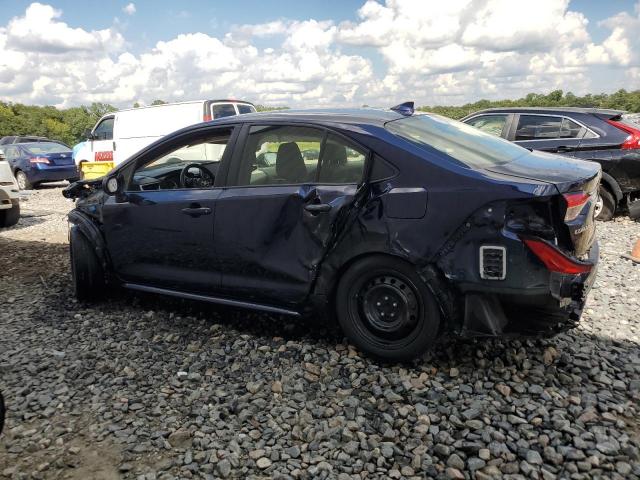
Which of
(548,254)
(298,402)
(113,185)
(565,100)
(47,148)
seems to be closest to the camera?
(548,254)

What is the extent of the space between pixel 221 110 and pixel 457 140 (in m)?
8.73

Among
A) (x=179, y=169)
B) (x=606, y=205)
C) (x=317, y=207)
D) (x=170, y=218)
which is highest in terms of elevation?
(x=179, y=169)

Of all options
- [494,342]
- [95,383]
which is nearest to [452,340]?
[494,342]

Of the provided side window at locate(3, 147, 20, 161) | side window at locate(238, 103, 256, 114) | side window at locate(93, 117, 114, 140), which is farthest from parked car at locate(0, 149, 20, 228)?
side window at locate(3, 147, 20, 161)

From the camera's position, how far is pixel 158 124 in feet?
39.6

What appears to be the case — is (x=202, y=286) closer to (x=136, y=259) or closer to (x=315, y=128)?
(x=136, y=259)

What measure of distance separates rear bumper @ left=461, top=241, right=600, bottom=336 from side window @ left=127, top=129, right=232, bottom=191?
2205mm

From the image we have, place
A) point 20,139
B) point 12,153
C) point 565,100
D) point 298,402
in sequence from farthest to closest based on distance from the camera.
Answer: point 565,100 → point 20,139 → point 12,153 → point 298,402

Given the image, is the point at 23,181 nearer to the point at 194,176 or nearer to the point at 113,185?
the point at 113,185

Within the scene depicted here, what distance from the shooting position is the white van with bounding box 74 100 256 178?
11.5 m

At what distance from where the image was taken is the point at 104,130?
13.3 meters

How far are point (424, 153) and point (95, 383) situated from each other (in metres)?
2.55

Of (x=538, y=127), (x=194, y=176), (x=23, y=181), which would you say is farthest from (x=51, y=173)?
(x=538, y=127)

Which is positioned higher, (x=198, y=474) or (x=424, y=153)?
(x=424, y=153)
